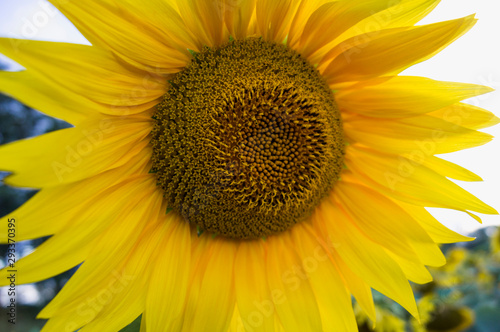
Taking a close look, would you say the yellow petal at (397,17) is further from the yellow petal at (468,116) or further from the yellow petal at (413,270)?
the yellow petal at (413,270)

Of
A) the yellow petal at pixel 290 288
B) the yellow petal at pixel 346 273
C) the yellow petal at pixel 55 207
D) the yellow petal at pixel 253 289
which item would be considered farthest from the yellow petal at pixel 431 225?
the yellow petal at pixel 55 207

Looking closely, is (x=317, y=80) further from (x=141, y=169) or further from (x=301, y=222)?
(x=141, y=169)

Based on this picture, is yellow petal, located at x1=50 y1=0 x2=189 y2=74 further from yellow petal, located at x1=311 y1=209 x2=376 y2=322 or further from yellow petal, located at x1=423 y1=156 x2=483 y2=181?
yellow petal, located at x1=423 y1=156 x2=483 y2=181

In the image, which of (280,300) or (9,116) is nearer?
(280,300)

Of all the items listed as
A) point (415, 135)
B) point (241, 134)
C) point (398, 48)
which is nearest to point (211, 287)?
point (241, 134)

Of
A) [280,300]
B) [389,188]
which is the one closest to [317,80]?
[389,188]
